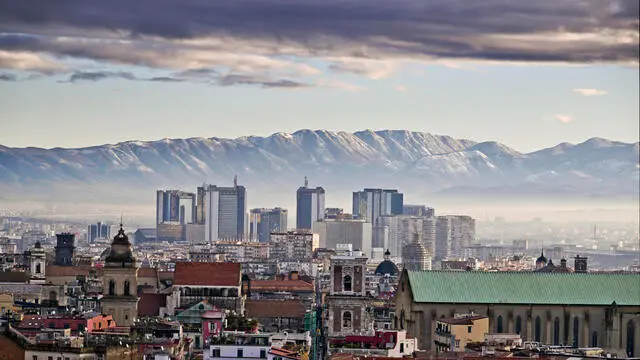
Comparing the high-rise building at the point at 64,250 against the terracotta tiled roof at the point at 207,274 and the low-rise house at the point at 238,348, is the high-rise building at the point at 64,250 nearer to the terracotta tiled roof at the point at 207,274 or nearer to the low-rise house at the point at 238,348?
the terracotta tiled roof at the point at 207,274

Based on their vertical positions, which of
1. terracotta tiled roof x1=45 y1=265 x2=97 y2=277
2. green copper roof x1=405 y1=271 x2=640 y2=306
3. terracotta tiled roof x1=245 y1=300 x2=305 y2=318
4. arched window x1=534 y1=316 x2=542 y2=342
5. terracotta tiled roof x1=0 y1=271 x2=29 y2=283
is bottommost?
terracotta tiled roof x1=45 y1=265 x2=97 y2=277

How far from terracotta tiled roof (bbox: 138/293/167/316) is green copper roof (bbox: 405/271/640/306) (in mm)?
17641

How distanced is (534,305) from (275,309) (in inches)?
833

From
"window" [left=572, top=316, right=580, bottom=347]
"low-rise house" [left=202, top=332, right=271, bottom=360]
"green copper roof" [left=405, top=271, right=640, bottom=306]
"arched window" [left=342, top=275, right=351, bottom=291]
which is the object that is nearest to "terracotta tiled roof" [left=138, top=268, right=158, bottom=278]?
"arched window" [left=342, top=275, right=351, bottom=291]

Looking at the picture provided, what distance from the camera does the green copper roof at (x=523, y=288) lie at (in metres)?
96.8

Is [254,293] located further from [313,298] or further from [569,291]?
[569,291]

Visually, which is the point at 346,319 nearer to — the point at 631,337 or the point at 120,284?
the point at 631,337

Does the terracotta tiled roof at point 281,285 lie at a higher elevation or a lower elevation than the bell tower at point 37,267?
lower

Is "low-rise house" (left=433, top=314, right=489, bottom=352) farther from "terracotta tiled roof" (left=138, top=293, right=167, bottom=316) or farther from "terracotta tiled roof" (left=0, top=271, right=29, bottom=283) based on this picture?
"terracotta tiled roof" (left=0, top=271, right=29, bottom=283)

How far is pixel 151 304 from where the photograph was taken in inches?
4382

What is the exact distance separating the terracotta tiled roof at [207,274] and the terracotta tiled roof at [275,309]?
186 centimetres

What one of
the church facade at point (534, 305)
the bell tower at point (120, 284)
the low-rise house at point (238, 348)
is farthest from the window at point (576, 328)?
the low-rise house at point (238, 348)

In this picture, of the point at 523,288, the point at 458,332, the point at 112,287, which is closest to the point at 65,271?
the point at 112,287

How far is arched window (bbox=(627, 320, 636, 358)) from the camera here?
93.7 metres
